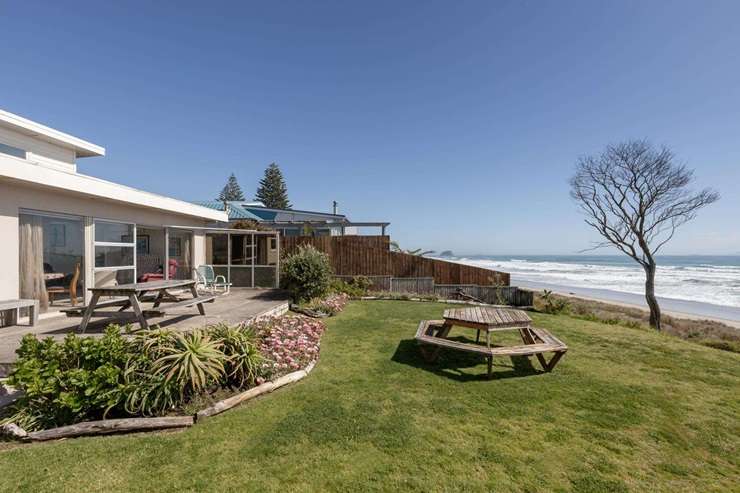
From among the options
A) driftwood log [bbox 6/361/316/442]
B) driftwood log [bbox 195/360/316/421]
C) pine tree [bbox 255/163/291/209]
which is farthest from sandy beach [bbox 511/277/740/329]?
pine tree [bbox 255/163/291/209]

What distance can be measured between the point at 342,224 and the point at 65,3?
416 inches

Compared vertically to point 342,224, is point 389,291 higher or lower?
lower

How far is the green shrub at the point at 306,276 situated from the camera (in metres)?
8.24

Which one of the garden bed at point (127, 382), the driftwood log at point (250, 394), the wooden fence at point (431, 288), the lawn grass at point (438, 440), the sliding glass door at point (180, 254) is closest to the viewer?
the lawn grass at point (438, 440)

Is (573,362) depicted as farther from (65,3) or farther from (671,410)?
(65,3)

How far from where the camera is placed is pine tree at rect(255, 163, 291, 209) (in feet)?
158

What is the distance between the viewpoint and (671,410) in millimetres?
3285

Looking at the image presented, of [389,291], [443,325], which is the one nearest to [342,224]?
[389,291]

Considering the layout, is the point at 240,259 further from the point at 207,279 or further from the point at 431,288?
the point at 431,288

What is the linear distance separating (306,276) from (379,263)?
4349mm

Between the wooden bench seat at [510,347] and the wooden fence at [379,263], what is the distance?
667 centimetres

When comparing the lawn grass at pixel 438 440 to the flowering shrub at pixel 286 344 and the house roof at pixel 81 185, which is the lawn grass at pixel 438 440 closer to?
the flowering shrub at pixel 286 344

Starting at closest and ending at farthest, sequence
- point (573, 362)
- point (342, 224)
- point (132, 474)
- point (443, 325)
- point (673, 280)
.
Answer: point (132, 474)
point (573, 362)
point (443, 325)
point (342, 224)
point (673, 280)

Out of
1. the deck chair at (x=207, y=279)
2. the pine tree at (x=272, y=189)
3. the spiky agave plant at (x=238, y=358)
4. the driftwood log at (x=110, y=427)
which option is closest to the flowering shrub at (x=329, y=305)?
the deck chair at (x=207, y=279)
